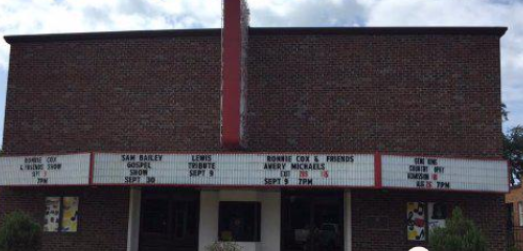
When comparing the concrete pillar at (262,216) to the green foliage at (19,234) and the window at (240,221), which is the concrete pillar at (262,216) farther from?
the green foliage at (19,234)

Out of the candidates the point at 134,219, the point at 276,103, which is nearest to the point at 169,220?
the point at 134,219

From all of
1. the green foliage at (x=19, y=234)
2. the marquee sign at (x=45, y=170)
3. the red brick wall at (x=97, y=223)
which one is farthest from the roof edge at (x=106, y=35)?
the green foliage at (x=19, y=234)

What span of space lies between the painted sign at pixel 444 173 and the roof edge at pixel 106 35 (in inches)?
270

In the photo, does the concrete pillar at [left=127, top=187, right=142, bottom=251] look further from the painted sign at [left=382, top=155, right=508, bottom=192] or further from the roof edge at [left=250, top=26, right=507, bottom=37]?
the painted sign at [left=382, top=155, right=508, bottom=192]

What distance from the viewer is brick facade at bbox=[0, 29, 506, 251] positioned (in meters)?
17.8

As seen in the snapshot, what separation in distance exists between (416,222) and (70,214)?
10681mm

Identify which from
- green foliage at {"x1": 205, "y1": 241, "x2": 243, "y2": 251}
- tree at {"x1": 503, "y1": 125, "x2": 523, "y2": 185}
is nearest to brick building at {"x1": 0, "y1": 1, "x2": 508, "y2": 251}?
green foliage at {"x1": 205, "y1": 241, "x2": 243, "y2": 251}

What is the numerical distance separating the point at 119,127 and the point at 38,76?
11.0 feet

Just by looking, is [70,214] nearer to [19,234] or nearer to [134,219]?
[134,219]

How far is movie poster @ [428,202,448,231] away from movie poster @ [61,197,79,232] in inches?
427

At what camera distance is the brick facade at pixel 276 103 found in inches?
701

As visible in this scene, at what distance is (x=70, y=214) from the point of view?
62.7 ft

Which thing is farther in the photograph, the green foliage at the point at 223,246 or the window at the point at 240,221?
the window at the point at 240,221

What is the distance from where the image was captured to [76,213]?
19.1 meters
